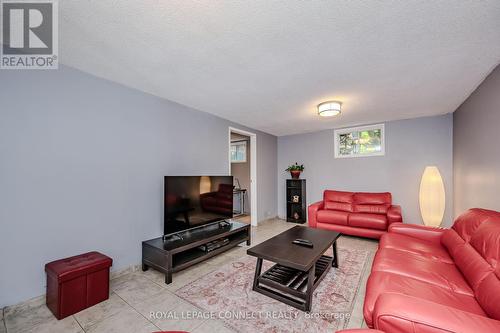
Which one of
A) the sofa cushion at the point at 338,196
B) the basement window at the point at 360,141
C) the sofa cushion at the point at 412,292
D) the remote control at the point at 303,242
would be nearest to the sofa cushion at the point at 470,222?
the sofa cushion at the point at 412,292

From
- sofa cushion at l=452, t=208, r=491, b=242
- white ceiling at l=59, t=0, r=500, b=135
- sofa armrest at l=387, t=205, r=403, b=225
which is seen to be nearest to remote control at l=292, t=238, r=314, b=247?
sofa cushion at l=452, t=208, r=491, b=242

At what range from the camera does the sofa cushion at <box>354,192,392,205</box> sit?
13.1ft

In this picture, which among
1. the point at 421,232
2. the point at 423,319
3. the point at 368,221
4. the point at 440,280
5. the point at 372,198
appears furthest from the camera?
the point at 372,198

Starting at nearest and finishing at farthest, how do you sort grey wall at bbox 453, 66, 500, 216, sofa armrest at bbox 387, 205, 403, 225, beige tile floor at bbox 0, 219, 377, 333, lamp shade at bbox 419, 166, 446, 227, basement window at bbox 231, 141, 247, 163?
1. beige tile floor at bbox 0, 219, 377, 333
2. grey wall at bbox 453, 66, 500, 216
3. lamp shade at bbox 419, 166, 446, 227
4. sofa armrest at bbox 387, 205, 403, 225
5. basement window at bbox 231, 141, 247, 163

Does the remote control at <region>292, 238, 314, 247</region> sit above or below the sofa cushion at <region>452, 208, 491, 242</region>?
below

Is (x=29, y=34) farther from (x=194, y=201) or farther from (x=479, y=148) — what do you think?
(x=479, y=148)

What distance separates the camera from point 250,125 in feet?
14.9

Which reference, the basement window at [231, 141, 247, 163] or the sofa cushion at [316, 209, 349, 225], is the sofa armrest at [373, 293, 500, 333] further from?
the basement window at [231, 141, 247, 163]

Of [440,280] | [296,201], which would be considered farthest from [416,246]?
[296,201]

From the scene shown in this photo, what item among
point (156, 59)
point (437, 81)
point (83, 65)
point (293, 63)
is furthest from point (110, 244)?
point (437, 81)

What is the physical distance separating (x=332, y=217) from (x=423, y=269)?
2.28m

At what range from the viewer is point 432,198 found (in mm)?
3268

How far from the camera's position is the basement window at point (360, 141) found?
4.43 m

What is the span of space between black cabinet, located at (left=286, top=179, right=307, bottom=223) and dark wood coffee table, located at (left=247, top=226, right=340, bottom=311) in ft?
8.59
